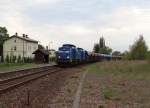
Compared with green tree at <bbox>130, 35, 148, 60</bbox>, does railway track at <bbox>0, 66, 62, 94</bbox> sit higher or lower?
lower

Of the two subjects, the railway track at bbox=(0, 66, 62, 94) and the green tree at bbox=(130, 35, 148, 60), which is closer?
the railway track at bbox=(0, 66, 62, 94)

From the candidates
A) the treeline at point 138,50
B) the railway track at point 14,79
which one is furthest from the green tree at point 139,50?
the railway track at point 14,79

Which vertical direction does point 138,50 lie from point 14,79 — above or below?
above

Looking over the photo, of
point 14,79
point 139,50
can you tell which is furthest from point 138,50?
point 14,79

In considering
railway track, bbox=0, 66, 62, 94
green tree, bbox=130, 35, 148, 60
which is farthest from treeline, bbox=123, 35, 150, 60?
railway track, bbox=0, 66, 62, 94

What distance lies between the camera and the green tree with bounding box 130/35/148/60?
104 metres

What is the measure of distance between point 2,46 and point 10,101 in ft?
447

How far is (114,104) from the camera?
14.4 metres

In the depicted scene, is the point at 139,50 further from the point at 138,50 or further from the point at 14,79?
the point at 14,79

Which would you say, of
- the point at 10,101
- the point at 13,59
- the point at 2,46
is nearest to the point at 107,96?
the point at 10,101

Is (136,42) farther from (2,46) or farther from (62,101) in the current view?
(62,101)

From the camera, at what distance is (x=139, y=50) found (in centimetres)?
10775

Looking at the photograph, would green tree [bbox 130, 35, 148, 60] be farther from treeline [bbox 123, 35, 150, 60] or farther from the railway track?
the railway track

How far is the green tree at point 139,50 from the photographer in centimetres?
10414
